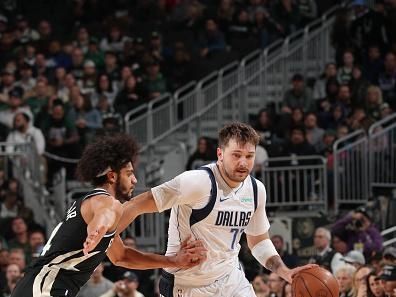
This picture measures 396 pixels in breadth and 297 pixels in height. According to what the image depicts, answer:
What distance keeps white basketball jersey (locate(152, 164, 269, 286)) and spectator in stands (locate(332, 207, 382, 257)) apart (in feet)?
20.7

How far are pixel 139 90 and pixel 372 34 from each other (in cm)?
432

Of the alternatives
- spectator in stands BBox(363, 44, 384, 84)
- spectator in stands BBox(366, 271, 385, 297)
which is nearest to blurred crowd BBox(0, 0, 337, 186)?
spectator in stands BBox(363, 44, 384, 84)

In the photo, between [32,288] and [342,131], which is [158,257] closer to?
[32,288]

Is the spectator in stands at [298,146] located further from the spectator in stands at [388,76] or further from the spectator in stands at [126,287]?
the spectator in stands at [126,287]

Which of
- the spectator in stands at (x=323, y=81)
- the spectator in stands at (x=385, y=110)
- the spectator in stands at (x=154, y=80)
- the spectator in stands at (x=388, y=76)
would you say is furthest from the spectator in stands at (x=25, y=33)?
the spectator in stands at (x=385, y=110)

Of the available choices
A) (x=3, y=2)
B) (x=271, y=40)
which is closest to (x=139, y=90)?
(x=271, y=40)

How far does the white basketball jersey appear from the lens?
8141 millimetres

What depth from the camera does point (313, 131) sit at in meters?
18.0

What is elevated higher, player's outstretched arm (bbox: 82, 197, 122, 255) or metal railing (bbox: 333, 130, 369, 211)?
metal railing (bbox: 333, 130, 369, 211)

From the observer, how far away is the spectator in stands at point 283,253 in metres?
15.0

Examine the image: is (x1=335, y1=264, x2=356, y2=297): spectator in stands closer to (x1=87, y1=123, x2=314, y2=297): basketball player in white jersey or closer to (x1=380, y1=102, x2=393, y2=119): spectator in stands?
(x1=87, y1=123, x2=314, y2=297): basketball player in white jersey

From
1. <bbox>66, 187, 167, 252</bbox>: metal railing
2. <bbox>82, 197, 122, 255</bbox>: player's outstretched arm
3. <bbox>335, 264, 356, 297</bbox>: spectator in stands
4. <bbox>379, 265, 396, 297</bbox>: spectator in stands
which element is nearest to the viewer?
<bbox>82, 197, 122, 255</bbox>: player's outstretched arm

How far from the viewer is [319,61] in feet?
67.8

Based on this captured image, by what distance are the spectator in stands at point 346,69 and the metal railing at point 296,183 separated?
8.73 ft
